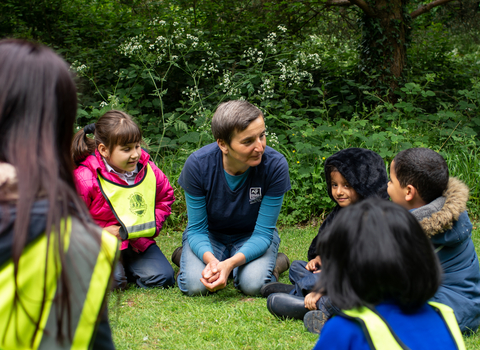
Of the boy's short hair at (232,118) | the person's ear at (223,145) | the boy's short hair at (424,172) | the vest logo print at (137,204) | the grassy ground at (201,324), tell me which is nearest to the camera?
the boy's short hair at (424,172)

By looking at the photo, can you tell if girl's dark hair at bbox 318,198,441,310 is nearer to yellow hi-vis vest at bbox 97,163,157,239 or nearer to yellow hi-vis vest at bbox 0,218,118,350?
yellow hi-vis vest at bbox 0,218,118,350

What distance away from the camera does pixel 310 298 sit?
101 inches

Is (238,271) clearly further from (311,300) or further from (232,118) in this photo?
(232,118)

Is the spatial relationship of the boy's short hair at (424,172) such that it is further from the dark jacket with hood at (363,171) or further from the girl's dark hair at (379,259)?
the girl's dark hair at (379,259)

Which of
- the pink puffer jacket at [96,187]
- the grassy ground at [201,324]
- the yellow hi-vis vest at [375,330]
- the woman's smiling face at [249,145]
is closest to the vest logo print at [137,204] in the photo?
the pink puffer jacket at [96,187]

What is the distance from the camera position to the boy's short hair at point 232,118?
9.36 ft

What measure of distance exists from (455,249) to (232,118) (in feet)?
4.97

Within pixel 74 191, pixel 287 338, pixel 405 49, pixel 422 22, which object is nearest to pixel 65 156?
pixel 74 191

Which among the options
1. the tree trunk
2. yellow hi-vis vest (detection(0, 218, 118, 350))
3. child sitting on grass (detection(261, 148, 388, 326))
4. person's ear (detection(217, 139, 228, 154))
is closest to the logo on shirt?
person's ear (detection(217, 139, 228, 154))

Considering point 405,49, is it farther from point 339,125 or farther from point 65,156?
point 65,156

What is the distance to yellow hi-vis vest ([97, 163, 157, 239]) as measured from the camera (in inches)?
125

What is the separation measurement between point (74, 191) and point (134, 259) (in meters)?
2.49

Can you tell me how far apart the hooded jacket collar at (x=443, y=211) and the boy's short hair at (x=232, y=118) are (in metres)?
1.20

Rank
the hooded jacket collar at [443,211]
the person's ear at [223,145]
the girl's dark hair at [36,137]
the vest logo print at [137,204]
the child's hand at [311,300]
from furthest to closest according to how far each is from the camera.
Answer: the vest logo print at [137,204] < the person's ear at [223,145] < the child's hand at [311,300] < the hooded jacket collar at [443,211] < the girl's dark hair at [36,137]
